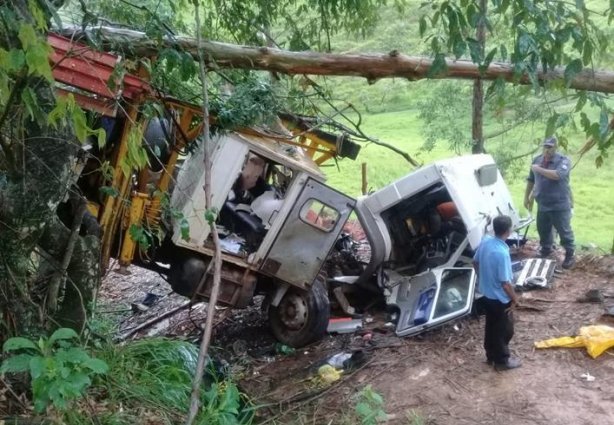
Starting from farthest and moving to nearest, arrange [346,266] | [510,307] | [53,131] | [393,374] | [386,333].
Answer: [346,266] < [386,333] < [393,374] < [510,307] < [53,131]

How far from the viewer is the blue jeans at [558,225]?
923 centimetres

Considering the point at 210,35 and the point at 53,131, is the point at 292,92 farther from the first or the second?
the point at 53,131

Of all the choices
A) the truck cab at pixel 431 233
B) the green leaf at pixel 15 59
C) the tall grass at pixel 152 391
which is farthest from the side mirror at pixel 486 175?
the green leaf at pixel 15 59

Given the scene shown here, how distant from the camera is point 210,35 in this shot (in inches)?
317

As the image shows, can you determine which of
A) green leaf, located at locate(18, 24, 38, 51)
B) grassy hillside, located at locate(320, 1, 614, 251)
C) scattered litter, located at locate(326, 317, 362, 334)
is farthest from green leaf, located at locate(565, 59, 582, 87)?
grassy hillside, located at locate(320, 1, 614, 251)

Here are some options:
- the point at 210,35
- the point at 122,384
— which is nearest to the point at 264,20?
the point at 210,35

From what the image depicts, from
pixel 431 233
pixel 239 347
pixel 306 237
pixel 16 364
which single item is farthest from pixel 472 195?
pixel 16 364

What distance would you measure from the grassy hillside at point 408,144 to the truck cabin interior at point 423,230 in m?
4.75

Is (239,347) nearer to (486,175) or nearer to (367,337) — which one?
(367,337)

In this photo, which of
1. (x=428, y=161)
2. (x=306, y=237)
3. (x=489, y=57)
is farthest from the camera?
(x=428, y=161)

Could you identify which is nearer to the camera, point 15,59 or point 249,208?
point 15,59

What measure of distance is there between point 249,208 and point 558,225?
156 inches

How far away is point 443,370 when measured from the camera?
676 centimetres

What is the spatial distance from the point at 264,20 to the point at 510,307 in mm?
3769
